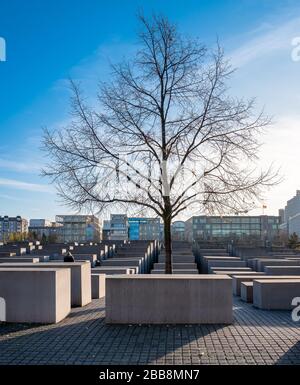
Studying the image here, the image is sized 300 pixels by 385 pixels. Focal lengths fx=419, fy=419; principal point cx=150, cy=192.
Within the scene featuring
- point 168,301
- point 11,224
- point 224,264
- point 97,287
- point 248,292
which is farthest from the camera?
point 11,224

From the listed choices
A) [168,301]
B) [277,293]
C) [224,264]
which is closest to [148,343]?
[168,301]

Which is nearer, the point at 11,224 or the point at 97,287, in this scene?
the point at 97,287

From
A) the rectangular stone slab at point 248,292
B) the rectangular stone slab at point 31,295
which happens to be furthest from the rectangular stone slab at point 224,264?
the rectangular stone slab at point 31,295

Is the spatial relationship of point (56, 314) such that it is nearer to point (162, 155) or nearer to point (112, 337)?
point (112, 337)

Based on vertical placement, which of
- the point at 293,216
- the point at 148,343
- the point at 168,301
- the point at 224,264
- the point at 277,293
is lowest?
the point at 224,264

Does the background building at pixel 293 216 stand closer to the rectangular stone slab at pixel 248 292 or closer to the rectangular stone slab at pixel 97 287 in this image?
the rectangular stone slab at pixel 248 292

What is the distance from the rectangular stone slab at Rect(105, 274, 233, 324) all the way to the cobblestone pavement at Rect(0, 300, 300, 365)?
0.27m

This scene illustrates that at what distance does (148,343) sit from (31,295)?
3085 mm

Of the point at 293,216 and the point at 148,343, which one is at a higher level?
the point at 293,216

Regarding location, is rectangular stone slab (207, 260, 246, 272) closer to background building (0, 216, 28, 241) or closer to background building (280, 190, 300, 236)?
background building (280, 190, 300, 236)

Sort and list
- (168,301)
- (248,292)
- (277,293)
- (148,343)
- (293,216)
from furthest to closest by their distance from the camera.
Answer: (293,216) → (248,292) → (277,293) → (168,301) → (148,343)

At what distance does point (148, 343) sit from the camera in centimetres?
712

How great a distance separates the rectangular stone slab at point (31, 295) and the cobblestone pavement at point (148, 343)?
281mm

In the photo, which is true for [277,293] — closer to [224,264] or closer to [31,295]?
[31,295]
